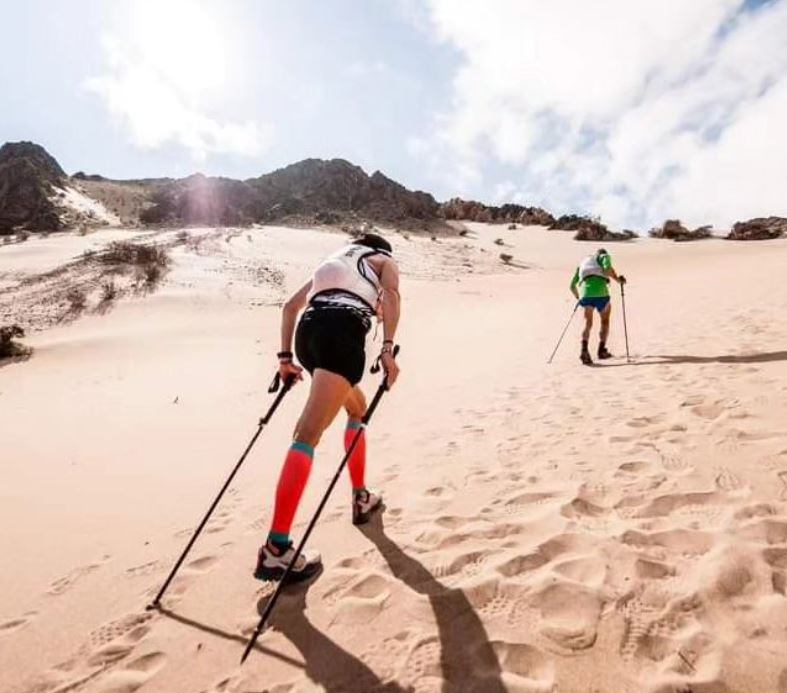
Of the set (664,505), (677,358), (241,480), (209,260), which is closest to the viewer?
(664,505)

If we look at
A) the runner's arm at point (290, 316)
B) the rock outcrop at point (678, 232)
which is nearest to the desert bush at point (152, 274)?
the runner's arm at point (290, 316)

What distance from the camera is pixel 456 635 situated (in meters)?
2.64

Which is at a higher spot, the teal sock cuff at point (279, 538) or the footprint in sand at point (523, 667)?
the teal sock cuff at point (279, 538)

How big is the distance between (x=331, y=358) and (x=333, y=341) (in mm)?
115

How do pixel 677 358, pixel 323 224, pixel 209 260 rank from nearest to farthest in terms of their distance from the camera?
pixel 677 358, pixel 209 260, pixel 323 224

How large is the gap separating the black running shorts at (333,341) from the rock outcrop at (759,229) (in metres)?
44.5

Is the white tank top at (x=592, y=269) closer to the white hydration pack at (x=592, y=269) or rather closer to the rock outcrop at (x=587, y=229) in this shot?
the white hydration pack at (x=592, y=269)

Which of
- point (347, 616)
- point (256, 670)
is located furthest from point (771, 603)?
point (256, 670)

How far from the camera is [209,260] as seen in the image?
20.5 meters

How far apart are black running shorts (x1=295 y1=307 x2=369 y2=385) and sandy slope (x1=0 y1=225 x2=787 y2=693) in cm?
132

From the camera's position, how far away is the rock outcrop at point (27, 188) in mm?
39362

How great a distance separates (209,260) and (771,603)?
68.3ft

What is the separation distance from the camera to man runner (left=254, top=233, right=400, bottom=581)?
3109 millimetres

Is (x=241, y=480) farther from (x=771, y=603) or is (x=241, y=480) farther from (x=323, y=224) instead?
(x=323, y=224)
